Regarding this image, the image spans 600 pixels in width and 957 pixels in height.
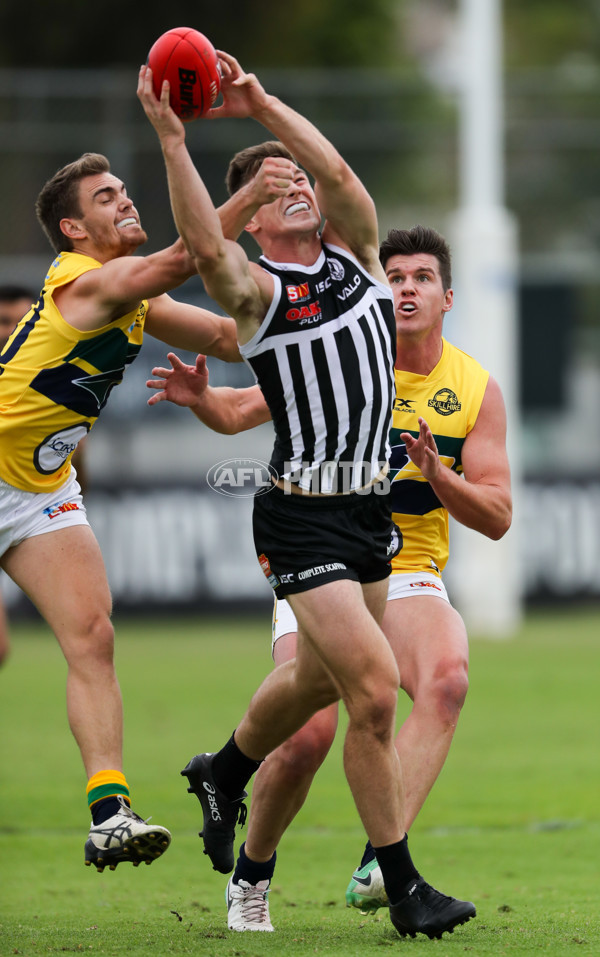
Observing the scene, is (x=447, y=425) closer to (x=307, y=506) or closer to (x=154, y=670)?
(x=307, y=506)

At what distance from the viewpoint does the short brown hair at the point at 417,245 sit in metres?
6.36

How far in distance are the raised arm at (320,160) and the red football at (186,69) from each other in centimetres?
8

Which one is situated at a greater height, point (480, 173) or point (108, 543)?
point (480, 173)

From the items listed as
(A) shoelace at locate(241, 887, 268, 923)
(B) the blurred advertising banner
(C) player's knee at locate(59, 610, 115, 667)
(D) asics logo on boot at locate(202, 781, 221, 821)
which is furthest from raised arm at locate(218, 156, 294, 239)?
(B) the blurred advertising banner

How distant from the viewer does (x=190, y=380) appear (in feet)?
20.4

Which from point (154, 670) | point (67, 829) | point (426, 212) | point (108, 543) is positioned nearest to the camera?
point (67, 829)

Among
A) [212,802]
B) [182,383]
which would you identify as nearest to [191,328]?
[182,383]

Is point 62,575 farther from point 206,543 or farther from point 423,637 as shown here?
point 206,543

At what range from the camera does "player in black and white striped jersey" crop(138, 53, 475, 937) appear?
17.0ft

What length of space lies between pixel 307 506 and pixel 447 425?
114 centimetres

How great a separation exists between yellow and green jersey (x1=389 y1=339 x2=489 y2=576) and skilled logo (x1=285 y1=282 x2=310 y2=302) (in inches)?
45.7

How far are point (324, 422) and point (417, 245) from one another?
1329mm

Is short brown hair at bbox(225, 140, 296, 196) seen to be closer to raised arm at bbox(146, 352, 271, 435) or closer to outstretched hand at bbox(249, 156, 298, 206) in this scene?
outstretched hand at bbox(249, 156, 298, 206)

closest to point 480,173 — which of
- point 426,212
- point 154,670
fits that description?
point 426,212
